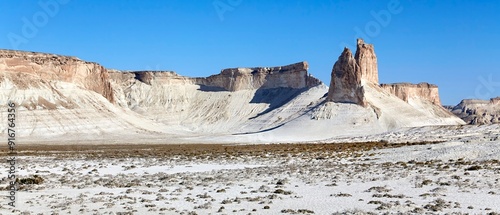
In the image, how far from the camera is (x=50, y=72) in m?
95.2

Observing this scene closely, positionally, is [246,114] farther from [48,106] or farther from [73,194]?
[73,194]

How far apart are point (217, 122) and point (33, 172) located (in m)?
83.8

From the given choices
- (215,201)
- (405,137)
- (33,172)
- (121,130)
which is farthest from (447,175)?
(121,130)

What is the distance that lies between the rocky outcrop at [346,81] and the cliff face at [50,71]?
4101 centimetres

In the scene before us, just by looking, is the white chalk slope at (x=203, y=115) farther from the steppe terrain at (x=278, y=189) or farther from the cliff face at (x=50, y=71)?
the steppe terrain at (x=278, y=189)

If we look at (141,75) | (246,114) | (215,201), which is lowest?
(215,201)

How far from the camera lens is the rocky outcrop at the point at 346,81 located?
92.4 m

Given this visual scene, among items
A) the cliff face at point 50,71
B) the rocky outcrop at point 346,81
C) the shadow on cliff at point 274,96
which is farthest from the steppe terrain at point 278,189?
the shadow on cliff at point 274,96

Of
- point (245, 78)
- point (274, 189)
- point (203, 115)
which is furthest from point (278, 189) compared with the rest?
point (245, 78)

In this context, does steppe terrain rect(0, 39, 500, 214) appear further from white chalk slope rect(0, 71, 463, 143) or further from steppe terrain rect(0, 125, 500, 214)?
white chalk slope rect(0, 71, 463, 143)

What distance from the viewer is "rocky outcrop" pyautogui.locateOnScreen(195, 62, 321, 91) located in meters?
117

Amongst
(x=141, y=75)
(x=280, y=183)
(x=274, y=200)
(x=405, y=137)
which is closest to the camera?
(x=274, y=200)

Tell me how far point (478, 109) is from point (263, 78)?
81.6 m

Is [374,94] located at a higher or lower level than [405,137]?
higher
